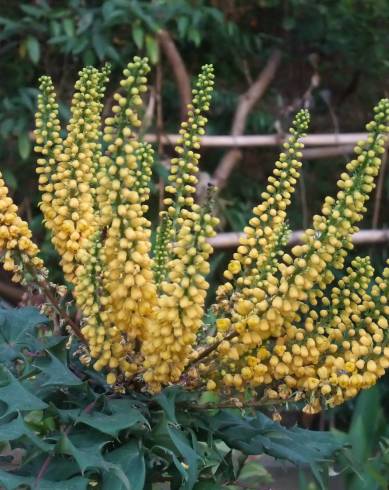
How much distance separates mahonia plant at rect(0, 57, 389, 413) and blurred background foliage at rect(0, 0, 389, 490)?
1.98 metres

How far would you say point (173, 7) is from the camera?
3.19 meters

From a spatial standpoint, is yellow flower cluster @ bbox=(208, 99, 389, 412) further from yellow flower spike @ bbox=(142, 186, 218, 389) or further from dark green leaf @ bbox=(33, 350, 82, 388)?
dark green leaf @ bbox=(33, 350, 82, 388)

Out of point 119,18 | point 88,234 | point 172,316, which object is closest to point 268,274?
point 172,316

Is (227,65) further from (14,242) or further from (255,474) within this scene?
(14,242)

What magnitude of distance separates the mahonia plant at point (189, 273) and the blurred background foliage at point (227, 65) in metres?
1.98

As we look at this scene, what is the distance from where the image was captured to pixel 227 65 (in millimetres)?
3883

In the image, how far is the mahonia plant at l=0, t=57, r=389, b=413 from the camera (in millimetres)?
1079

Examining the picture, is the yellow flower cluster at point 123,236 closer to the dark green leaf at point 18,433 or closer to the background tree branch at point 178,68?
the dark green leaf at point 18,433

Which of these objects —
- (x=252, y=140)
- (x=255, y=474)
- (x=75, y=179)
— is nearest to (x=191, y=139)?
(x=75, y=179)

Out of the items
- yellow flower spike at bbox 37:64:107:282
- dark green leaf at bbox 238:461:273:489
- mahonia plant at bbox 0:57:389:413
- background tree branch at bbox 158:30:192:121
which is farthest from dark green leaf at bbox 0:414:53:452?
background tree branch at bbox 158:30:192:121

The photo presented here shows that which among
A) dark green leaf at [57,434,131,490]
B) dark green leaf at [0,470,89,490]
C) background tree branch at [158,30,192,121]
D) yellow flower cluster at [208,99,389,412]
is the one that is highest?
background tree branch at [158,30,192,121]

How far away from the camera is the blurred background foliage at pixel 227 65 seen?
3225 millimetres

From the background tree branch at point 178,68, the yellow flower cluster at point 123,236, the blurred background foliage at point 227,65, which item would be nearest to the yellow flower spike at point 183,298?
the yellow flower cluster at point 123,236

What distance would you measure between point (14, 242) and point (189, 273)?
0.27 metres
